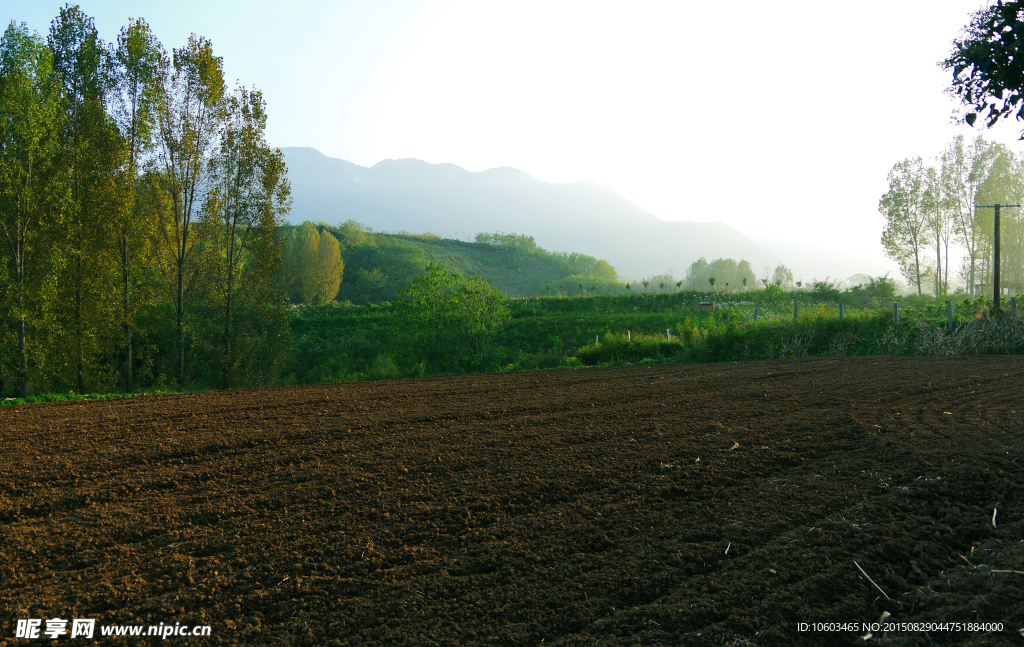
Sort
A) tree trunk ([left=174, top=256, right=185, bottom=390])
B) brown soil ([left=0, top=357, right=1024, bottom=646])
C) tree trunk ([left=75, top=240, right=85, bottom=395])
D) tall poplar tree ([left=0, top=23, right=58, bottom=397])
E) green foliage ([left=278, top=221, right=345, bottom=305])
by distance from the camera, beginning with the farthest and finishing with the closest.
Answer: green foliage ([left=278, top=221, right=345, bottom=305]) → tree trunk ([left=174, top=256, right=185, bottom=390]) → tree trunk ([left=75, top=240, right=85, bottom=395]) → tall poplar tree ([left=0, top=23, right=58, bottom=397]) → brown soil ([left=0, top=357, right=1024, bottom=646])

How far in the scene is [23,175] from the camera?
16.4 metres

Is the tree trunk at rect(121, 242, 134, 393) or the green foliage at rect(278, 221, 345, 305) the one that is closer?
the tree trunk at rect(121, 242, 134, 393)

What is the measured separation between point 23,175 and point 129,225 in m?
3.13

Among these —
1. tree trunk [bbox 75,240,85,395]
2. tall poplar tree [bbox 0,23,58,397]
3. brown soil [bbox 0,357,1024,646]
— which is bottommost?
brown soil [bbox 0,357,1024,646]

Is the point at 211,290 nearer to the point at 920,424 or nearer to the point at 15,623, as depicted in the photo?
the point at 15,623

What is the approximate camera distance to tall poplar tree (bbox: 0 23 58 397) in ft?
52.5

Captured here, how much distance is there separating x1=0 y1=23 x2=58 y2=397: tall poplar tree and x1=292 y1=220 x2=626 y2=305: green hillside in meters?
49.7

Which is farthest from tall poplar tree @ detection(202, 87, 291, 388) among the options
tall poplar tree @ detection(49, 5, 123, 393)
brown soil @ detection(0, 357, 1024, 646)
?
brown soil @ detection(0, 357, 1024, 646)

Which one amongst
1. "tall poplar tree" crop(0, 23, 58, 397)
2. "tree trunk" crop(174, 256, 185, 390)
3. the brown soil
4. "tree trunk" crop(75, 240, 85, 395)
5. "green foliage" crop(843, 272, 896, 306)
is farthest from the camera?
"green foliage" crop(843, 272, 896, 306)

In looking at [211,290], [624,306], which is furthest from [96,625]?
[624,306]

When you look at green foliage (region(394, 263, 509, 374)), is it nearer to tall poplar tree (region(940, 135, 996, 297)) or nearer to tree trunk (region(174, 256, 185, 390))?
tree trunk (region(174, 256, 185, 390))

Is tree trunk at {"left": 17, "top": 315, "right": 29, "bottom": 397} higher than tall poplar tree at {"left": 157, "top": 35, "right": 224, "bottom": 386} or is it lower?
lower

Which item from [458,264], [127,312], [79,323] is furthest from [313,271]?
[79,323]

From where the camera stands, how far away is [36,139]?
16172mm
